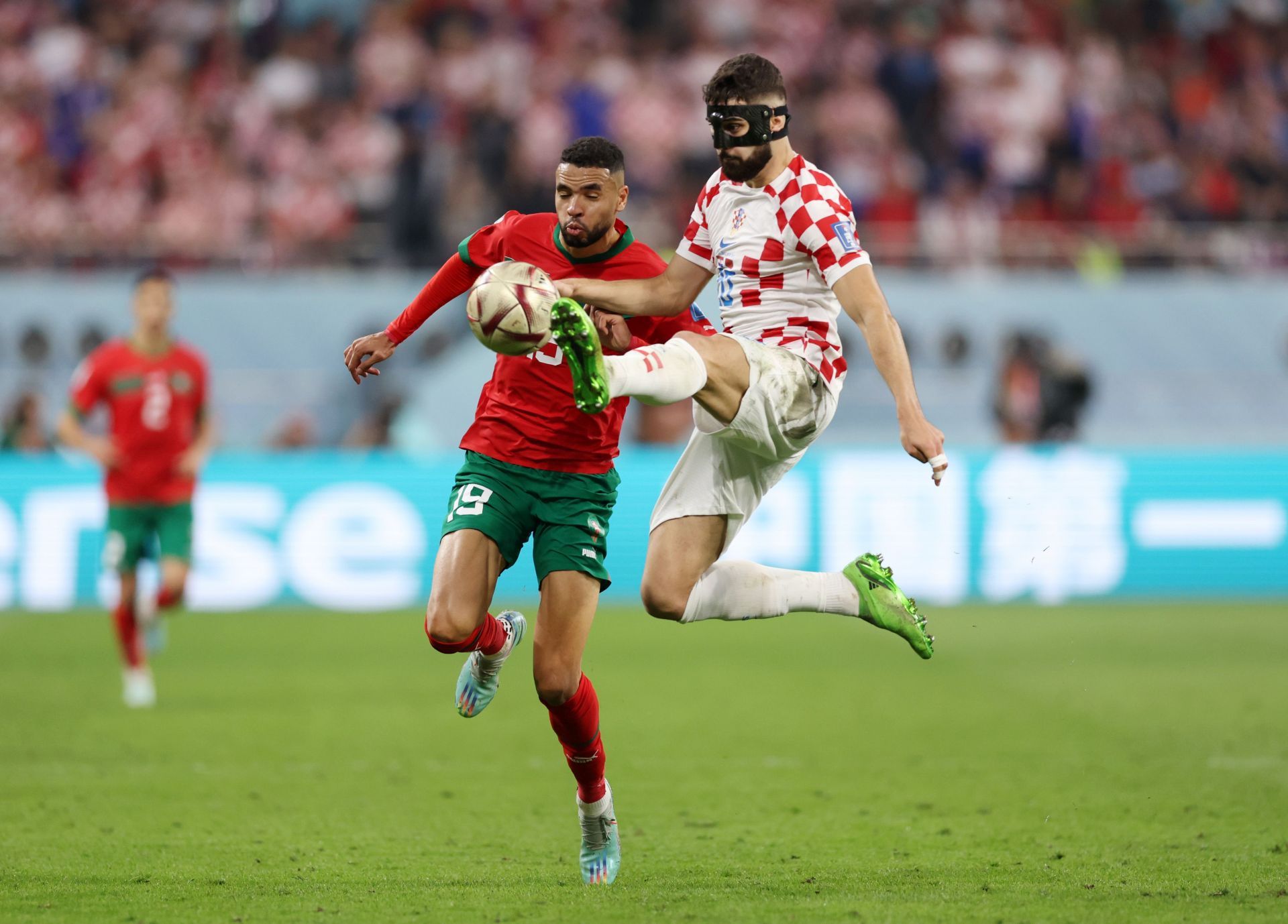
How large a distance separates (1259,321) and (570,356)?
1382cm

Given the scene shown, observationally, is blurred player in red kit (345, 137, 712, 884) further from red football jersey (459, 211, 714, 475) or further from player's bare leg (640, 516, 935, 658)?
player's bare leg (640, 516, 935, 658)

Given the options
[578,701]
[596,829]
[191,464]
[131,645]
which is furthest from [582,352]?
[131,645]

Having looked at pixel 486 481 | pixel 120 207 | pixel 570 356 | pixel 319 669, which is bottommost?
pixel 319 669

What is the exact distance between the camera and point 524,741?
352 inches

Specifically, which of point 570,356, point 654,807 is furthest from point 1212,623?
point 570,356

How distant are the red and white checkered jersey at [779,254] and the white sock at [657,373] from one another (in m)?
0.60

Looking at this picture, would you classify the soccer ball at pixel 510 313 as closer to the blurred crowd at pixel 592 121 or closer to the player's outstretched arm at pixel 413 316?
the player's outstretched arm at pixel 413 316

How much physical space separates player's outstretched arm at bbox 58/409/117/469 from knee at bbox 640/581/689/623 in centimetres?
521

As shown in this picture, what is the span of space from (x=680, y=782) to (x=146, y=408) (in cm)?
457

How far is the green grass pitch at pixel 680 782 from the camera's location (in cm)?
544

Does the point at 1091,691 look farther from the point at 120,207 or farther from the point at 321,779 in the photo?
the point at 120,207

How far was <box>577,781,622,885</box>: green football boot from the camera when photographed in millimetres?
5742

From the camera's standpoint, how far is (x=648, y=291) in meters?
5.89

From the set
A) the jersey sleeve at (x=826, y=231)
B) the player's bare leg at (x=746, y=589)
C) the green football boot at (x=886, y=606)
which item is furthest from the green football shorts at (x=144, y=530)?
the jersey sleeve at (x=826, y=231)
